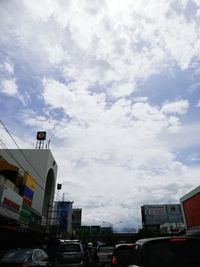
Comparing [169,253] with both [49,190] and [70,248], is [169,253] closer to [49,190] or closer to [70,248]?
[70,248]

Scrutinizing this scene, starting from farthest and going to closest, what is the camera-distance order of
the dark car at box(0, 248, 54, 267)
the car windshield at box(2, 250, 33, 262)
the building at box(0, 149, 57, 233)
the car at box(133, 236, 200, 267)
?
the building at box(0, 149, 57, 233) → the car windshield at box(2, 250, 33, 262) → the dark car at box(0, 248, 54, 267) → the car at box(133, 236, 200, 267)

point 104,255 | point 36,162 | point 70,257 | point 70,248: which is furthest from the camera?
point 36,162

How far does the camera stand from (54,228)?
5822cm

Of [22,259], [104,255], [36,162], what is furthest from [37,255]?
[36,162]

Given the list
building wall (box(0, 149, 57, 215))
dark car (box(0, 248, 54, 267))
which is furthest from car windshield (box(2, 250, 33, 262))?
building wall (box(0, 149, 57, 215))

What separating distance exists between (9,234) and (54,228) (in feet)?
114

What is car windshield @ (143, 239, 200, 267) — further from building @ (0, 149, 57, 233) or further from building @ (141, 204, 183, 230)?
building @ (141, 204, 183, 230)

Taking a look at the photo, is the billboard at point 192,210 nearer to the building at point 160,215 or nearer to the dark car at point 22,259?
the dark car at point 22,259

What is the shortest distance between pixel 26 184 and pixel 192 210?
2003 centimetres

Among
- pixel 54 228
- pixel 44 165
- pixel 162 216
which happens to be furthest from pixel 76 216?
pixel 44 165

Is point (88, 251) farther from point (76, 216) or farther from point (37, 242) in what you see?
point (76, 216)

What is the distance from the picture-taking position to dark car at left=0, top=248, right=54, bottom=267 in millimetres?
9344

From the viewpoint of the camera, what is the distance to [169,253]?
16.1 ft

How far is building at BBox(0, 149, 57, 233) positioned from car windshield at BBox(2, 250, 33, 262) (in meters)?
9.84
